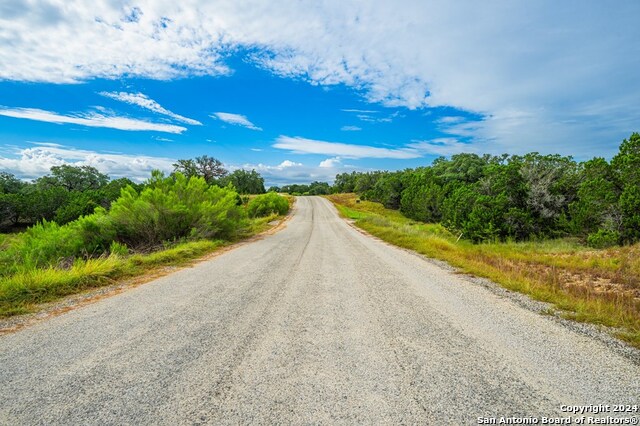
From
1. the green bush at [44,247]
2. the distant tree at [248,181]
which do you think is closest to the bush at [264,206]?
the green bush at [44,247]

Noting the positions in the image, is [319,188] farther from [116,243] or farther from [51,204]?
[116,243]

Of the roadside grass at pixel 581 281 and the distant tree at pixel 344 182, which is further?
the distant tree at pixel 344 182

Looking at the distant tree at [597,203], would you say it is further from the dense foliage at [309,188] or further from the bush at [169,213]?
Result: the dense foliage at [309,188]

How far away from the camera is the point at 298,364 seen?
3225mm

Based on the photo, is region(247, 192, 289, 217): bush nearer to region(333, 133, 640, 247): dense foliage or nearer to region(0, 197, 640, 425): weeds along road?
region(333, 133, 640, 247): dense foliage

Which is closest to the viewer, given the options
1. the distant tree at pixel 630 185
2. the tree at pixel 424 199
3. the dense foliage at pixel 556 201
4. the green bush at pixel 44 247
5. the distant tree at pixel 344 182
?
the green bush at pixel 44 247

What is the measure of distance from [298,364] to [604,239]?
19268 millimetres

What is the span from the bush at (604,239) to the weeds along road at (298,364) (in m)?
14.8

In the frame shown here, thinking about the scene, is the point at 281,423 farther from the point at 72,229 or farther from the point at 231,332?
the point at 72,229

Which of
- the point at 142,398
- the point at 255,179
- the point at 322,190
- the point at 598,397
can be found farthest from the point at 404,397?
the point at 322,190

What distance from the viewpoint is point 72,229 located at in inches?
453

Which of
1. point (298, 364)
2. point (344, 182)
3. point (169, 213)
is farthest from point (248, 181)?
point (298, 364)

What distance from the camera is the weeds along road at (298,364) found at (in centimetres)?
248

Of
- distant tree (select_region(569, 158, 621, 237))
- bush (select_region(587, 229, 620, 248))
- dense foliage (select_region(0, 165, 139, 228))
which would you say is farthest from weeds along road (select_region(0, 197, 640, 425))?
dense foliage (select_region(0, 165, 139, 228))
